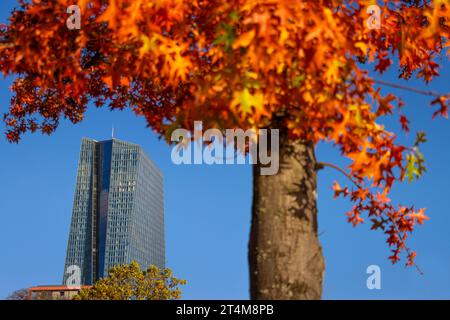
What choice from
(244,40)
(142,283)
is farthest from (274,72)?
(142,283)

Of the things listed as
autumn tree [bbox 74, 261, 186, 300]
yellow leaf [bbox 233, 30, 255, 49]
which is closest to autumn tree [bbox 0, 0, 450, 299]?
yellow leaf [bbox 233, 30, 255, 49]

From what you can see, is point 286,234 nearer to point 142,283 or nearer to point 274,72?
point 274,72

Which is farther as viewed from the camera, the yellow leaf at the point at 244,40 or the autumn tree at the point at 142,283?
the autumn tree at the point at 142,283

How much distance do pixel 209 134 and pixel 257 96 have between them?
1.17m

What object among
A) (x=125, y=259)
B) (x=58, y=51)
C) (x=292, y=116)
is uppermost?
(x=125, y=259)

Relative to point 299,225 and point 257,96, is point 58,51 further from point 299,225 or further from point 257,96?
point 299,225

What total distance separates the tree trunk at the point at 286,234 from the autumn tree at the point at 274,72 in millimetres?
14

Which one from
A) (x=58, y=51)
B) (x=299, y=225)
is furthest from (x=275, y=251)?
(x=58, y=51)

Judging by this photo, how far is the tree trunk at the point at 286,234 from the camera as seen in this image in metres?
7.02

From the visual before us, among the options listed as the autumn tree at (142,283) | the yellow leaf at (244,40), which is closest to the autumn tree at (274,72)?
the yellow leaf at (244,40)

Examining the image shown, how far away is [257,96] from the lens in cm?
604

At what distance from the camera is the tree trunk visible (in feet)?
23.0

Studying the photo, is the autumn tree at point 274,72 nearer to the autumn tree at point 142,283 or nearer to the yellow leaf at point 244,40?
the yellow leaf at point 244,40

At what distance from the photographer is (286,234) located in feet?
23.3
